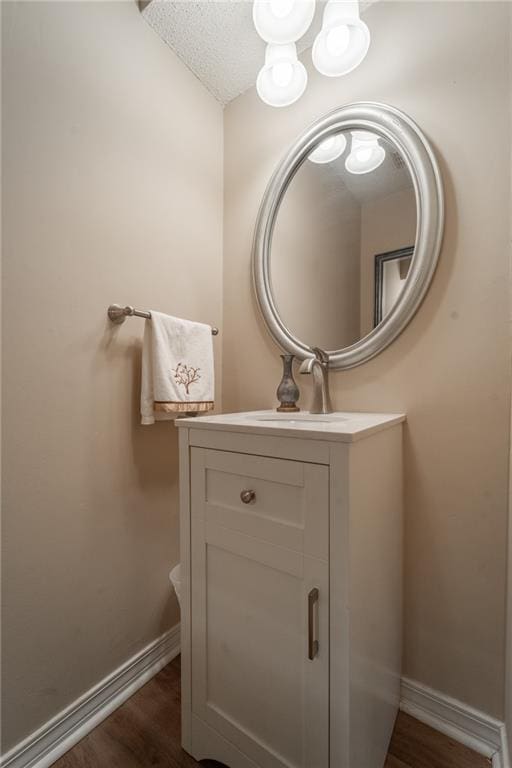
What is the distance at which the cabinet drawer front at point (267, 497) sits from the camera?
67 cm

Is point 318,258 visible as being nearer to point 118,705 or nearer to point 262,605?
point 262,605

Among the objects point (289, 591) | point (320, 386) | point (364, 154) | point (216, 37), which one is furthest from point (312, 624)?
point (216, 37)

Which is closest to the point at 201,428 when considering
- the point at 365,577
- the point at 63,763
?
the point at 365,577

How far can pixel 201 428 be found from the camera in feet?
2.74

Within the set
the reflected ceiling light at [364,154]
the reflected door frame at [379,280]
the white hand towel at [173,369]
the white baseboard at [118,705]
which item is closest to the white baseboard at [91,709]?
the white baseboard at [118,705]

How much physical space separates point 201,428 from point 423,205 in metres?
0.85

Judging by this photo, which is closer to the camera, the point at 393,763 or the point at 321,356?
the point at 393,763

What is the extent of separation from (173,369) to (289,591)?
685mm

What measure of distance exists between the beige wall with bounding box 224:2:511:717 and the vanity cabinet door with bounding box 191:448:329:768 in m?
Answer: 0.46

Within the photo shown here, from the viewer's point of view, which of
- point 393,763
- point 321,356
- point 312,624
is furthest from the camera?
point 321,356

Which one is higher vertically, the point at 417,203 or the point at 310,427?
the point at 417,203

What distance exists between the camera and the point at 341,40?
92 centimetres

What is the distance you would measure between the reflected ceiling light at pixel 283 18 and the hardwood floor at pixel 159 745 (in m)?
1.93

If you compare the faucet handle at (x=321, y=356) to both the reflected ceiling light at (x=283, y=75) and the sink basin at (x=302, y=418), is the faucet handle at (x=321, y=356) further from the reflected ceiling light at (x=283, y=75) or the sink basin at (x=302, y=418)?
the reflected ceiling light at (x=283, y=75)
